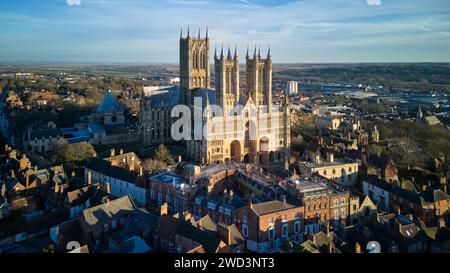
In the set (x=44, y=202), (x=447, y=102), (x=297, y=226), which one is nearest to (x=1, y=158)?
(x=44, y=202)

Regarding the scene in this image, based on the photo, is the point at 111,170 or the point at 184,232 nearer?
the point at 184,232

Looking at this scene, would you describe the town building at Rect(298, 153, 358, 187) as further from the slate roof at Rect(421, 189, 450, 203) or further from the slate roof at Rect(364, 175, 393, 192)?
the slate roof at Rect(421, 189, 450, 203)

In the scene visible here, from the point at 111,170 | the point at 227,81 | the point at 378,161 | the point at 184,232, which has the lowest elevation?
the point at 184,232

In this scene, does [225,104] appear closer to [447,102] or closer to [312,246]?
[312,246]

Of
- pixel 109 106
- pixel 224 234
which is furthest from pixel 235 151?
pixel 224 234

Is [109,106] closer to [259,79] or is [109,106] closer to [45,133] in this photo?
[45,133]

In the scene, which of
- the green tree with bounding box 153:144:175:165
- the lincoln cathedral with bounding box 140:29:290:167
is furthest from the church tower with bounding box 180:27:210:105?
the green tree with bounding box 153:144:175:165
